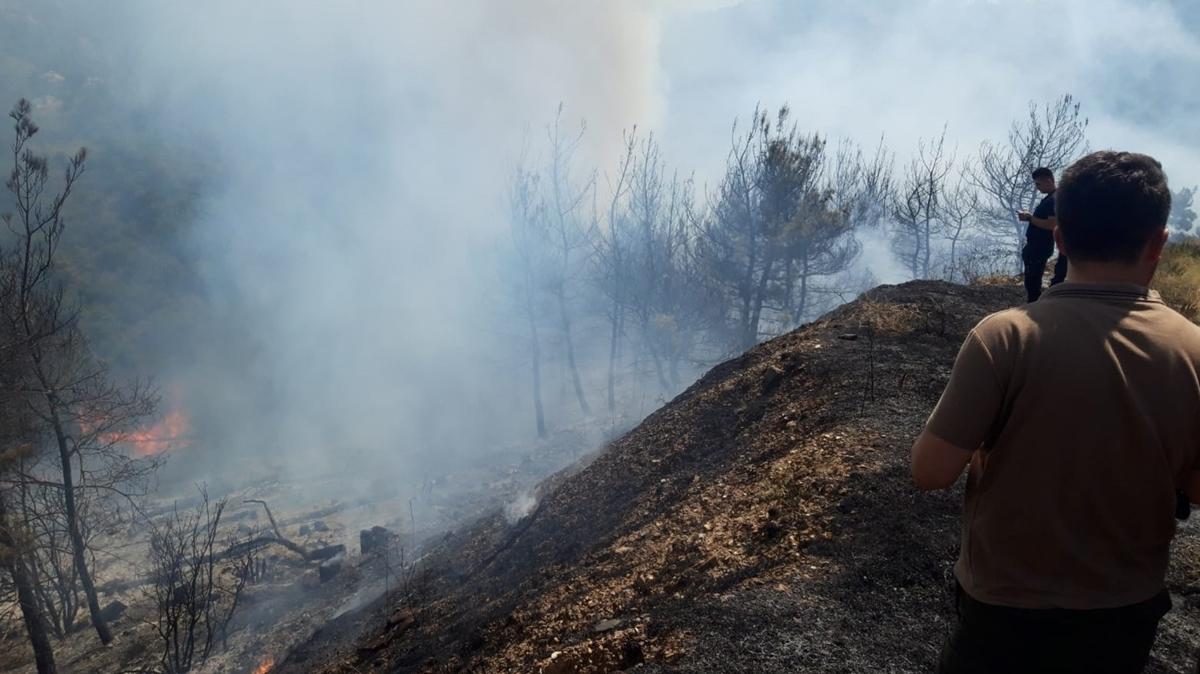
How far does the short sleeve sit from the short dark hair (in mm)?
354

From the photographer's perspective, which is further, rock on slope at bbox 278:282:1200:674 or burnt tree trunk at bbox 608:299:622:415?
burnt tree trunk at bbox 608:299:622:415

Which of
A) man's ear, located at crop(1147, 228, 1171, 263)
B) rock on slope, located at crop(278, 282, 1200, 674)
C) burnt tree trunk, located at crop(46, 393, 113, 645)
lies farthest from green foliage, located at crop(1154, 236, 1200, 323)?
burnt tree trunk, located at crop(46, 393, 113, 645)

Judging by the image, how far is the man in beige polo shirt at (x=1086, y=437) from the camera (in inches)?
55.1

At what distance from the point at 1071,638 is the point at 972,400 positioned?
0.58 metres

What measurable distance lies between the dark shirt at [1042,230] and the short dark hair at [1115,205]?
511 cm

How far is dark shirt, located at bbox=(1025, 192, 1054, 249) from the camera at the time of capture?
19.1 ft

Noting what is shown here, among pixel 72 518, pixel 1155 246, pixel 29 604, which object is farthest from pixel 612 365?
pixel 1155 246

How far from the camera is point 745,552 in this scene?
151 inches

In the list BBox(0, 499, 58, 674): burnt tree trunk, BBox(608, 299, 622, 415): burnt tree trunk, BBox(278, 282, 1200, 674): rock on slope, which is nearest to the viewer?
BBox(278, 282, 1200, 674): rock on slope

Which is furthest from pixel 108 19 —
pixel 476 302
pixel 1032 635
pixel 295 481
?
pixel 1032 635

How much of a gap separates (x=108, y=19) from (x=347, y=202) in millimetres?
24188

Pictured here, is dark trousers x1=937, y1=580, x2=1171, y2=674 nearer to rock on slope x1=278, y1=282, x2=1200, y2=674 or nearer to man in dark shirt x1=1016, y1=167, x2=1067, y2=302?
rock on slope x1=278, y1=282, x2=1200, y2=674

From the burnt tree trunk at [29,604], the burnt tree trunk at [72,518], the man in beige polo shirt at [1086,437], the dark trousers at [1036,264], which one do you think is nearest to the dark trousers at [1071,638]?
the man in beige polo shirt at [1086,437]

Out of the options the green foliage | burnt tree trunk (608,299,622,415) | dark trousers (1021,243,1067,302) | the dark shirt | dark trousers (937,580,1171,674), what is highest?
the dark shirt
